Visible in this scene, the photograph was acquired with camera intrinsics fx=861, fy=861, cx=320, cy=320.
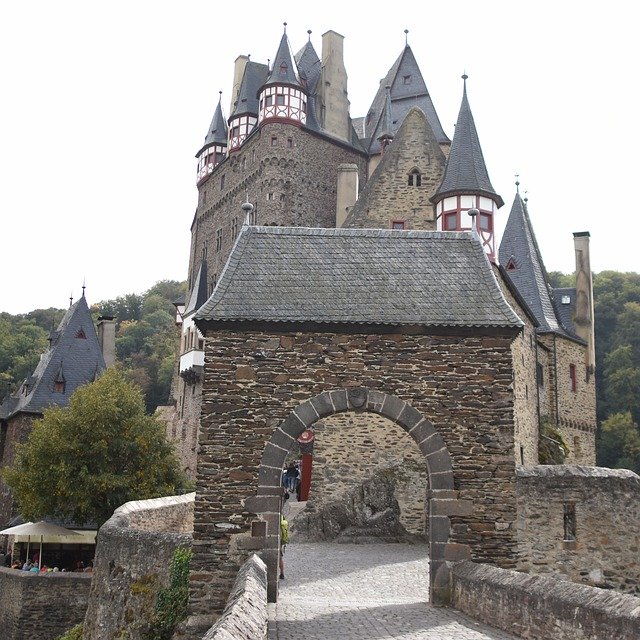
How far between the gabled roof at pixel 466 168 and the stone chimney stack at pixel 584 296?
9.35m

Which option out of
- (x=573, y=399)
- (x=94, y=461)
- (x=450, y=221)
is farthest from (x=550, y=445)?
(x=94, y=461)

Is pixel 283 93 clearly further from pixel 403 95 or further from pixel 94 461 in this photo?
pixel 94 461

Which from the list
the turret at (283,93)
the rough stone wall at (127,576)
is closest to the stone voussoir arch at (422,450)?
the rough stone wall at (127,576)

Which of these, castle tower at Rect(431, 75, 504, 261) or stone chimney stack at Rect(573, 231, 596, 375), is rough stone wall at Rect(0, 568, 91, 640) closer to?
castle tower at Rect(431, 75, 504, 261)

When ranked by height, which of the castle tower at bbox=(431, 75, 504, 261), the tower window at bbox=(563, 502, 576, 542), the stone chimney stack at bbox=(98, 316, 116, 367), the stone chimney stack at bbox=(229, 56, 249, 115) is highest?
the stone chimney stack at bbox=(229, 56, 249, 115)

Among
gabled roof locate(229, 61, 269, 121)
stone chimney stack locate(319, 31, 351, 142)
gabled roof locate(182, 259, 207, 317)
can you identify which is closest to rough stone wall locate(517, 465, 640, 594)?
Result: gabled roof locate(182, 259, 207, 317)

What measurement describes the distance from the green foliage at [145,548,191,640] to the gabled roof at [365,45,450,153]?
3526cm

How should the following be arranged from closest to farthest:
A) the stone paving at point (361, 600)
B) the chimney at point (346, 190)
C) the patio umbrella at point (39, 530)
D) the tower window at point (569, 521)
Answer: the stone paving at point (361, 600), the tower window at point (569, 521), the patio umbrella at point (39, 530), the chimney at point (346, 190)

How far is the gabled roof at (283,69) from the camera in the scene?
47.6 m

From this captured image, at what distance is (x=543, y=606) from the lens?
28.5 feet

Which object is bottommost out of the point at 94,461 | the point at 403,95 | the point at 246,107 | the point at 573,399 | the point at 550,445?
the point at 94,461

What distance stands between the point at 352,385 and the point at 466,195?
61.6ft

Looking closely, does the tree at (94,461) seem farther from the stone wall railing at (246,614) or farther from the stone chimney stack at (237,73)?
the stone chimney stack at (237,73)

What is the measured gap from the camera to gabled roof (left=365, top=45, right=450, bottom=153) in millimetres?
45938
